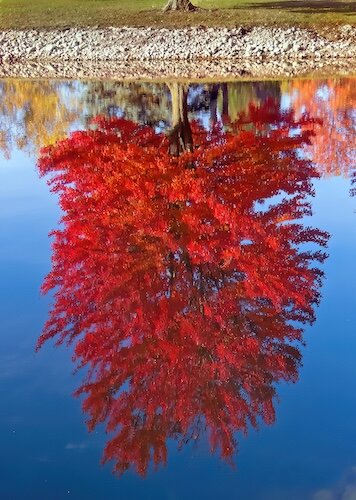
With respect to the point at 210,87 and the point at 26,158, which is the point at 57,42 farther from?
the point at 26,158

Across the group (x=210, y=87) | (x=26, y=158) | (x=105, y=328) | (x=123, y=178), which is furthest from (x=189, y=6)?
(x=105, y=328)

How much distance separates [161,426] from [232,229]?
188 inches

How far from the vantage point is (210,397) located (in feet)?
23.8

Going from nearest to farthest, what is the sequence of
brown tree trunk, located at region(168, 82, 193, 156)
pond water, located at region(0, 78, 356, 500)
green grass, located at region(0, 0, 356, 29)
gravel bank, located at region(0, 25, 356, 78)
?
pond water, located at region(0, 78, 356, 500) < brown tree trunk, located at region(168, 82, 193, 156) < gravel bank, located at region(0, 25, 356, 78) < green grass, located at region(0, 0, 356, 29)

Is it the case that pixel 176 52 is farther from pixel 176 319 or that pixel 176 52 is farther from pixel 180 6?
pixel 176 319

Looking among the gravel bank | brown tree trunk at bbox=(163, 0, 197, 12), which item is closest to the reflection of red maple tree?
the gravel bank

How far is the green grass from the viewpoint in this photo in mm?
32438

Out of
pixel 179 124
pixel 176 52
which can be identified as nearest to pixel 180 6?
pixel 176 52

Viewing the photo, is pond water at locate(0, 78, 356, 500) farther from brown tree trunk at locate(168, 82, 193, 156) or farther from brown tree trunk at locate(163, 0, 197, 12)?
brown tree trunk at locate(163, 0, 197, 12)

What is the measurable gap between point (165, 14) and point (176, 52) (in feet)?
16.9

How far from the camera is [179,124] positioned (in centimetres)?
1870

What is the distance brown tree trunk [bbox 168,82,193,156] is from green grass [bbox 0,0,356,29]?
379 inches

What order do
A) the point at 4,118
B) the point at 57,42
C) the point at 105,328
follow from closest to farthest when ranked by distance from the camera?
the point at 105,328, the point at 4,118, the point at 57,42

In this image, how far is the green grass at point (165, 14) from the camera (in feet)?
106
